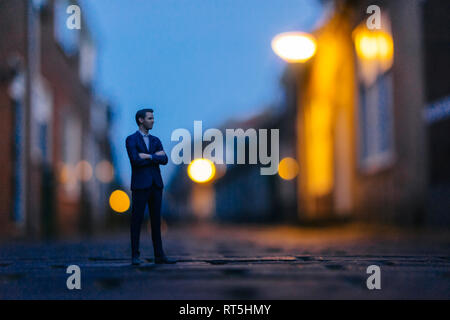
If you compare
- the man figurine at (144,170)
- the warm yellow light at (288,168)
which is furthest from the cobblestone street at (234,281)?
the warm yellow light at (288,168)

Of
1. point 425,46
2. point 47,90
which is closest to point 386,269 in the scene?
point 425,46

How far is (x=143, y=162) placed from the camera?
11.5 feet

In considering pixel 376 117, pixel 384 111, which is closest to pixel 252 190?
pixel 376 117

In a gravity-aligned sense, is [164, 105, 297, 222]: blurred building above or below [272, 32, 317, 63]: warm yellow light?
below

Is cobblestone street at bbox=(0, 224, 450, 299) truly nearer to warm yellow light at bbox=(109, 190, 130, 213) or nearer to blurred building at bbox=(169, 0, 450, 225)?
blurred building at bbox=(169, 0, 450, 225)

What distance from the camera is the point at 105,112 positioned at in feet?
103

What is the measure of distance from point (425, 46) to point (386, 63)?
221cm

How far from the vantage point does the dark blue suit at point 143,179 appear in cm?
351

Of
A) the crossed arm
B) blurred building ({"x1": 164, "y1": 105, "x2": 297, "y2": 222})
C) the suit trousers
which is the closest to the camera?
the crossed arm

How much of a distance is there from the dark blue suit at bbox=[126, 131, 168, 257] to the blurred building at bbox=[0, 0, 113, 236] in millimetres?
7957

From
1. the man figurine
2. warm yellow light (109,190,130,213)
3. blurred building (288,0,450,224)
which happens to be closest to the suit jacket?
the man figurine

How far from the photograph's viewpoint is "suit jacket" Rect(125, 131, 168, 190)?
3.50 metres

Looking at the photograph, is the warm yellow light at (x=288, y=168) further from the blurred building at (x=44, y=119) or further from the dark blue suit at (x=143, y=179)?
the dark blue suit at (x=143, y=179)

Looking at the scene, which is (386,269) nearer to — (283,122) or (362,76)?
(362,76)
